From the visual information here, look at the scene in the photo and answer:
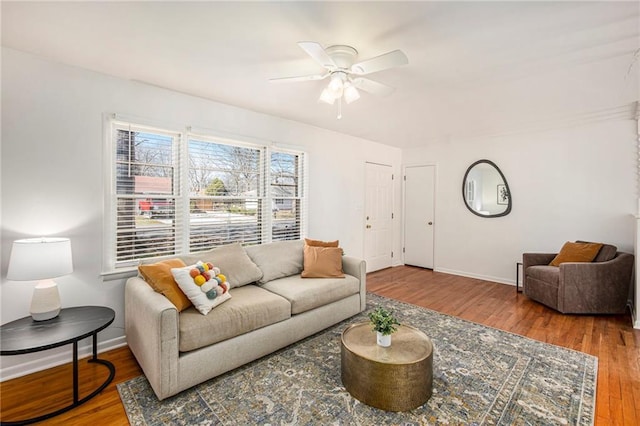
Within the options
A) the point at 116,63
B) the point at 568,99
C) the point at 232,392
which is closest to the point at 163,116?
the point at 116,63

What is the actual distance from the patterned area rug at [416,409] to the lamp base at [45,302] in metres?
0.75

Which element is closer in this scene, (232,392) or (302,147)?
(232,392)

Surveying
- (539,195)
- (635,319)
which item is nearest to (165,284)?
(635,319)

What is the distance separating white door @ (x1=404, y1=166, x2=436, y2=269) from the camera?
5598 mm

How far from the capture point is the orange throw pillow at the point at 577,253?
3608 mm

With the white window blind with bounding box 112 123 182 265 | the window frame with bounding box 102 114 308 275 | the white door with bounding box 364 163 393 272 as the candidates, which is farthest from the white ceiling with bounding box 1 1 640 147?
the white door with bounding box 364 163 393 272

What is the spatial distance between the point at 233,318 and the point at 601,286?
409 centimetres

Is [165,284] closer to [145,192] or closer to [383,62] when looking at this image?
[145,192]

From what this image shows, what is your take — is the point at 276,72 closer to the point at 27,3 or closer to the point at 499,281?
the point at 27,3

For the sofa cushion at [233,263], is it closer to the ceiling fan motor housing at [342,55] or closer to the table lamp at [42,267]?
the table lamp at [42,267]

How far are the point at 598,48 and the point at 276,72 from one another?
8.14 ft

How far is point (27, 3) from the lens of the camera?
66.4 inches

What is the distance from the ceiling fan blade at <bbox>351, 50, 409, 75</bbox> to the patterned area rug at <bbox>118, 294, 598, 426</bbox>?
224cm

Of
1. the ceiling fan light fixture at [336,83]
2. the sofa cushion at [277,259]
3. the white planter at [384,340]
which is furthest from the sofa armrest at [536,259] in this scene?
the ceiling fan light fixture at [336,83]
